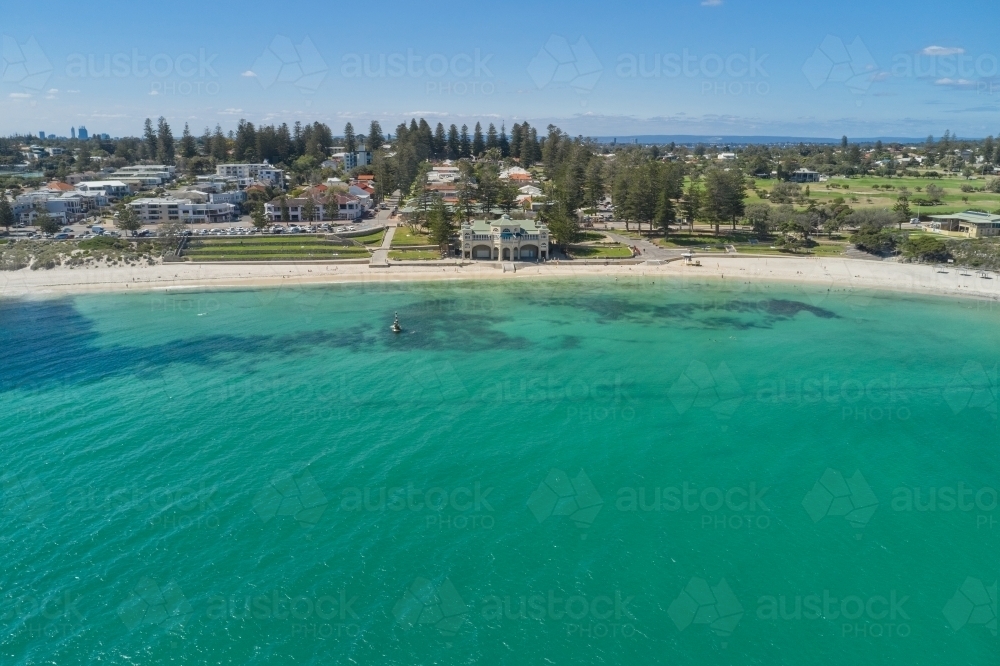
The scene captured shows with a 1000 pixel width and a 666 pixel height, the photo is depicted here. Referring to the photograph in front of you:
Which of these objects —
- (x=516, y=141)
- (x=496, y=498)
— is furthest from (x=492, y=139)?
(x=496, y=498)

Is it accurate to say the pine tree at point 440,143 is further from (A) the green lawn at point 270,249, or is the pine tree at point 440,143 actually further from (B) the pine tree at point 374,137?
(A) the green lawn at point 270,249

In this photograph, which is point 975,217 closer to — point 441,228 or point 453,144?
point 441,228

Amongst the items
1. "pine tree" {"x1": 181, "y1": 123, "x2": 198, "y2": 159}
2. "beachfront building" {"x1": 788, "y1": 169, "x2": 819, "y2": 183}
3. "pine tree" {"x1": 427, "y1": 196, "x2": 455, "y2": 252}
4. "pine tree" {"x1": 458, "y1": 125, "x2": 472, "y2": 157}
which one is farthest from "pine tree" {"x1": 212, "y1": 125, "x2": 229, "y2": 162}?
"beachfront building" {"x1": 788, "y1": 169, "x2": 819, "y2": 183}

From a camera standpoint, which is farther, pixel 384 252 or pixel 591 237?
pixel 591 237

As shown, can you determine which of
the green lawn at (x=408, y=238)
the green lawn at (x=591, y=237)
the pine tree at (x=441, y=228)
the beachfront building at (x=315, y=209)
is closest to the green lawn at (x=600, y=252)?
the green lawn at (x=591, y=237)

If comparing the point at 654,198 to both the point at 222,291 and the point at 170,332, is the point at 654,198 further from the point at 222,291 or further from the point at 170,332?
the point at 170,332
